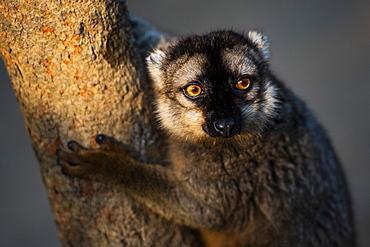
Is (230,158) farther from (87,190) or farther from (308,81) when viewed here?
(308,81)

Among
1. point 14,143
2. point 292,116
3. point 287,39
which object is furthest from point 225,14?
point 292,116

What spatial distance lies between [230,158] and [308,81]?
6704 millimetres

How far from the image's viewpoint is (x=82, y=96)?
3.52 meters

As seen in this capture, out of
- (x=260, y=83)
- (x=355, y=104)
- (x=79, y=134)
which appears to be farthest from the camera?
(x=355, y=104)

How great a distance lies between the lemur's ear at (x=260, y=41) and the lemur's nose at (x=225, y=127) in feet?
3.34

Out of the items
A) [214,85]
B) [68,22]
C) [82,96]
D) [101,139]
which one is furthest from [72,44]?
[214,85]

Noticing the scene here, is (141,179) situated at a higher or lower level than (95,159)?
lower

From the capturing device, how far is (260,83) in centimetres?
394

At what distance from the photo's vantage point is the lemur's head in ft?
11.9

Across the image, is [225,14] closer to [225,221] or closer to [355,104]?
[355,104]

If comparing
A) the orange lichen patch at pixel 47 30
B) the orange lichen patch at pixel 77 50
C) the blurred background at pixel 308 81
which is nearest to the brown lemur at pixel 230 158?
the orange lichen patch at pixel 77 50

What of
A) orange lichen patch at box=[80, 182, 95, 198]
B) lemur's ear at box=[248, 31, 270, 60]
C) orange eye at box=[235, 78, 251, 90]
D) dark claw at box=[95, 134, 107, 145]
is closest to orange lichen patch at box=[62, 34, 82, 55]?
dark claw at box=[95, 134, 107, 145]

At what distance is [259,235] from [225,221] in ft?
1.35

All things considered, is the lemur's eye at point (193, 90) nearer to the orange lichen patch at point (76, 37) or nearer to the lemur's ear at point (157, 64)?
the lemur's ear at point (157, 64)
